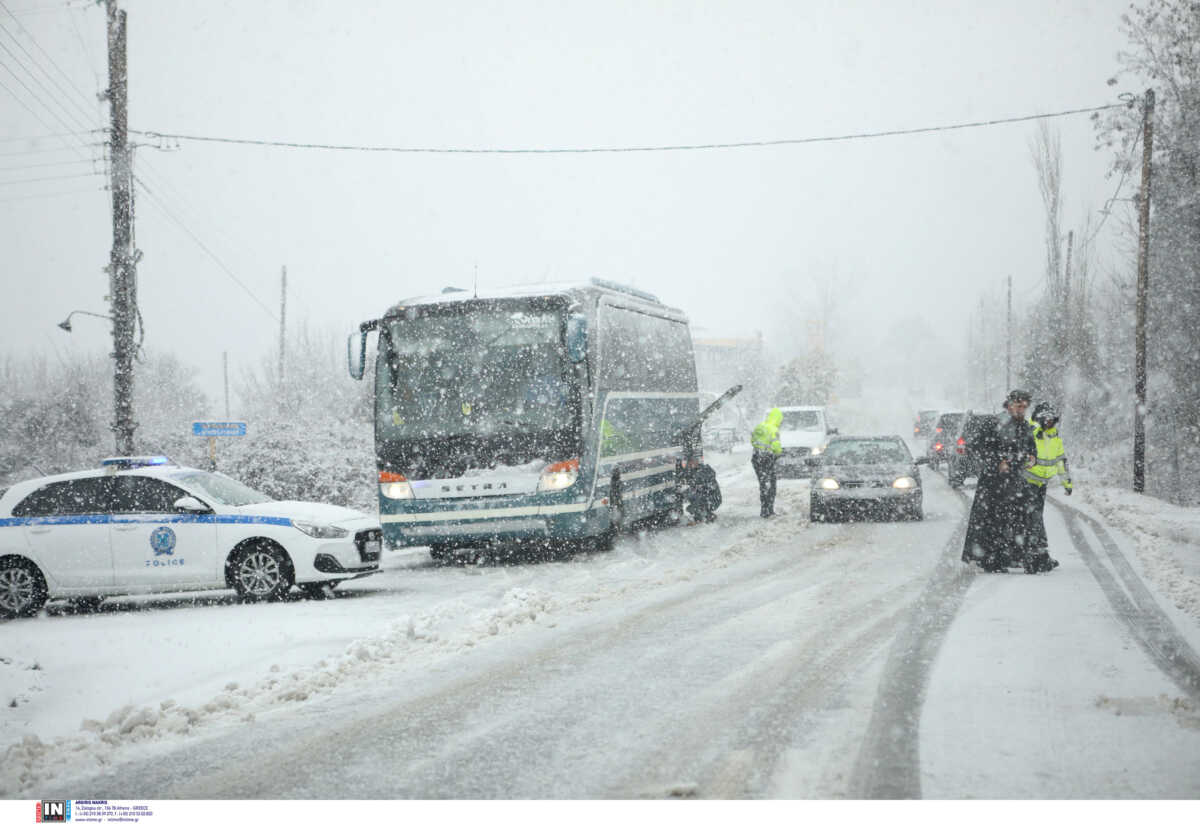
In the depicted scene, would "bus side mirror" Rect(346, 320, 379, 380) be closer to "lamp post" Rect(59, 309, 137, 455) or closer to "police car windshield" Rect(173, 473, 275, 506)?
"police car windshield" Rect(173, 473, 275, 506)

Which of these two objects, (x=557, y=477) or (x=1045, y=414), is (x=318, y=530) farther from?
(x=1045, y=414)

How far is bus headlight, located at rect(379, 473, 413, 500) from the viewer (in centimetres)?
1380

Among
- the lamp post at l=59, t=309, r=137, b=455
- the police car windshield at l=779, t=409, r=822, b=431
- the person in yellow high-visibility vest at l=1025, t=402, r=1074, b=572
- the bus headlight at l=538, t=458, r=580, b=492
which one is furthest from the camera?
the police car windshield at l=779, t=409, r=822, b=431

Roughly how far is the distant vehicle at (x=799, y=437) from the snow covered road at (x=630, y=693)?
56.7 ft

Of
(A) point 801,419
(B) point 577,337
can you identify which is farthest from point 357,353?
(A) point 801,419

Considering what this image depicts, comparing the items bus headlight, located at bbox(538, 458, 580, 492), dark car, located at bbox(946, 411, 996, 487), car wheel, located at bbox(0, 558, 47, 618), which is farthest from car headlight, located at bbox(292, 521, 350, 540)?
dark car, located at bbox(946, 411, 996, 487)

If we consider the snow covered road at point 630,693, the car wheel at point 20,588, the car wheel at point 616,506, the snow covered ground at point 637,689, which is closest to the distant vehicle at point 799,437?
the car wheel at point 616,506

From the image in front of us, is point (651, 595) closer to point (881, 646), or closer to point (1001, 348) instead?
point (881, 646)

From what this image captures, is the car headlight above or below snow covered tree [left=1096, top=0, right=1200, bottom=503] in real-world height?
below

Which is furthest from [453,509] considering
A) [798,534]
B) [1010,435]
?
[1010,435]

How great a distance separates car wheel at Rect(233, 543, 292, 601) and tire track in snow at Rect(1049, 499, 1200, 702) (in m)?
7.94

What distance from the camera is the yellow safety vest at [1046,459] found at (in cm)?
1135

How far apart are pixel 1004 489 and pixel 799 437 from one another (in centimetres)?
1818

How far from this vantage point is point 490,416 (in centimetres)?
1373
